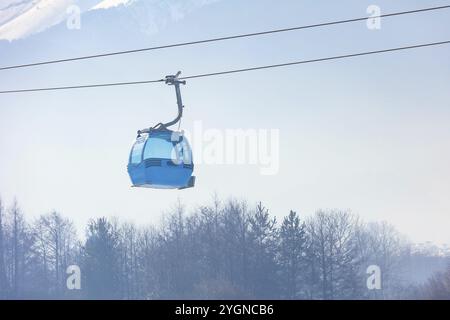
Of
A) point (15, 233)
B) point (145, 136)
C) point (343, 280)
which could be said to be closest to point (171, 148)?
point (145, 136)

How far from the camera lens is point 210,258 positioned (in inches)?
4006

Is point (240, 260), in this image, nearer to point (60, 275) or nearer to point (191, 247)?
point (191, 247)

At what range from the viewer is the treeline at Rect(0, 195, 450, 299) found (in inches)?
3755

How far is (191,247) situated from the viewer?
10312 centimetres

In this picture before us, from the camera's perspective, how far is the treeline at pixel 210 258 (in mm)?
95375

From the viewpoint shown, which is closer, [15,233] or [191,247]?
[191,247]

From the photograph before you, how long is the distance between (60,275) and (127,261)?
6868mm

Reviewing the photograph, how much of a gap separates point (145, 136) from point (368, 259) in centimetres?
7943

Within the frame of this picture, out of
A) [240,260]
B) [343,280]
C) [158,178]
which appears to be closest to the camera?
[158,178]

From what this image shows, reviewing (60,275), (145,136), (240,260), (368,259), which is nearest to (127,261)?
(60,275)
